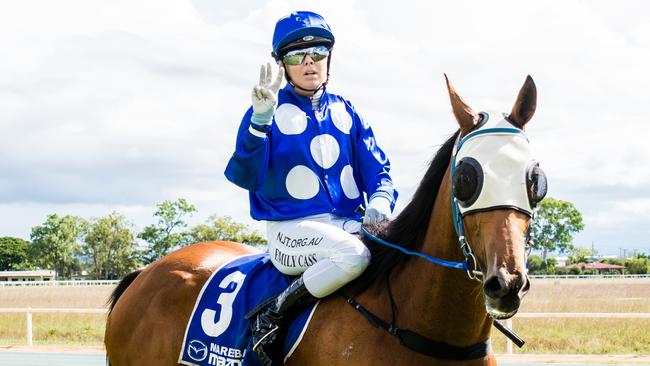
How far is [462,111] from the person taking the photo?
3.39 meters

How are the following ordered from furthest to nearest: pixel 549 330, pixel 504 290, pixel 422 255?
pixel 549 330 → pixel 422 255 → pixel 504 290

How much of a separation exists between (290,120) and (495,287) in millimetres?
1852

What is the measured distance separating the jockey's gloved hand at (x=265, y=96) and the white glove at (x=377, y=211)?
27.6 inches

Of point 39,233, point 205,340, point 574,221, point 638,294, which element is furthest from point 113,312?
point 574,221

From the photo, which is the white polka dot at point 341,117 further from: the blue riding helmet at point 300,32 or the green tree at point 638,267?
the green tree at point 638,267

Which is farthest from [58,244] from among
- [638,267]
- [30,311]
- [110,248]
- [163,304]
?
[163,304]

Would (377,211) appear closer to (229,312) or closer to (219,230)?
(229,312)

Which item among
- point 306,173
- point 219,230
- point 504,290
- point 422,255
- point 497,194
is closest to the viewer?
point 504,290

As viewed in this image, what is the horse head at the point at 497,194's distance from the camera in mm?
2912

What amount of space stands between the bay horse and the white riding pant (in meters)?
0.10

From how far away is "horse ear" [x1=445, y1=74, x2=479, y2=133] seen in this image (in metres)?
3.38

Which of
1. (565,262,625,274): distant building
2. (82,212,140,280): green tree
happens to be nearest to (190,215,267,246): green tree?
(82,212,140,280): green tree

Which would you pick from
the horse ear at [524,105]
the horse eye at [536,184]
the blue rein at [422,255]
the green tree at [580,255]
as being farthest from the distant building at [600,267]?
the horse eye at [536,184]

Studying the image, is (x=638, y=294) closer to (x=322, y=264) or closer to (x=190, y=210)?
(x=322, y=264)
